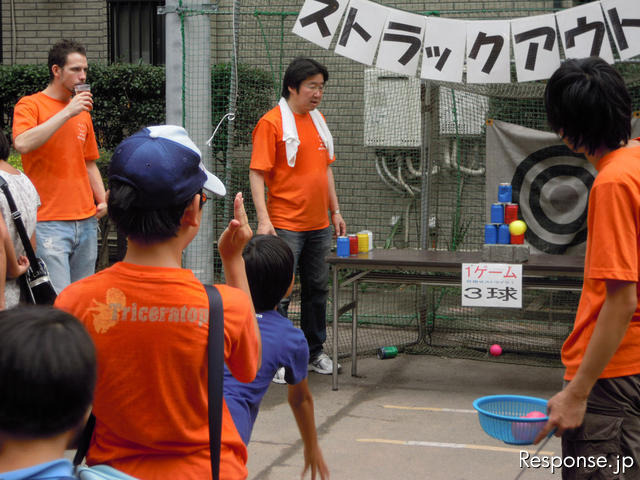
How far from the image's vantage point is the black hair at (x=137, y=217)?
1.96m

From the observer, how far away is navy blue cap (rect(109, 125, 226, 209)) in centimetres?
195

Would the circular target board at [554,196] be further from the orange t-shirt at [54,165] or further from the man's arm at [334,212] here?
the orange t-shirt at [54,165]

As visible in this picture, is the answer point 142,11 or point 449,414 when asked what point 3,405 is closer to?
point 449,414

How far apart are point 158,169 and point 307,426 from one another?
47.0 inches

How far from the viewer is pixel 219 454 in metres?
1.97

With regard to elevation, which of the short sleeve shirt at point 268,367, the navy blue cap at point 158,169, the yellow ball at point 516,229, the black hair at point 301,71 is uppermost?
the black hair at point 301,71

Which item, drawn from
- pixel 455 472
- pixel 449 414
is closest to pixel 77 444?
pixel 455 472

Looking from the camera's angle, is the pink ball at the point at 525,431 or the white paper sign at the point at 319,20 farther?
the white paper sign at the point at 319,20

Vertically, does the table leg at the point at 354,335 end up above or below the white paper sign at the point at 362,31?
below

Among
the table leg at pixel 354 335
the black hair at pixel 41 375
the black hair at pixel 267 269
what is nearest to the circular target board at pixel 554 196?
the table leg at pixel 354 335

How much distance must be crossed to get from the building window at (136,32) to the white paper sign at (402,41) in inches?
234

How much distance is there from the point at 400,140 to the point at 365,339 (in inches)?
87.5

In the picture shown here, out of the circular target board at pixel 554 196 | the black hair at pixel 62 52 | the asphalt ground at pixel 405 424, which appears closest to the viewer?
the asphalt ground at pixel 405 424

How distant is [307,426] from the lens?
109 inches
